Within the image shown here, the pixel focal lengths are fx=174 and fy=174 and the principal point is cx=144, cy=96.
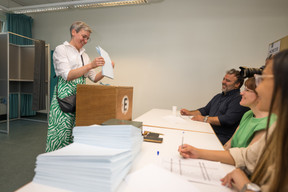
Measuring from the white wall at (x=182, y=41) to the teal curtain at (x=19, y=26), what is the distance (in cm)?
115

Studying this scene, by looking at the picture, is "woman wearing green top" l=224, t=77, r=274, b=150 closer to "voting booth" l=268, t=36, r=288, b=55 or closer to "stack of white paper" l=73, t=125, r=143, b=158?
"stack of white paper" l=73, t=125, r=143, b=158

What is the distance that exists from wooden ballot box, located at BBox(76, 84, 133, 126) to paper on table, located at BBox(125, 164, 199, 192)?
1.61ft

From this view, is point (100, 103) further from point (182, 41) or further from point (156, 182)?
point (182, 41)

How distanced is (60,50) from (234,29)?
3267 millimetres

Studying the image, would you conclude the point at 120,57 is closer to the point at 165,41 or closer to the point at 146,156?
the point at 165,41

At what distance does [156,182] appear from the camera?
625 millimetres

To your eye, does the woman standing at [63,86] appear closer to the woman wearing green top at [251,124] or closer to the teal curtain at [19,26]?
the woman wearing green top at [251,124]

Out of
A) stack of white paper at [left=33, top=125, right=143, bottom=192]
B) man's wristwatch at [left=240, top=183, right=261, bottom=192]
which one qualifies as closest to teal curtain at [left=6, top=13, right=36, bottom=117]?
stack of white paper at [left=33, top=125, right=143, bottom=192]

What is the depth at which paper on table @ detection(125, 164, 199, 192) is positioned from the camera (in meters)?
0.59

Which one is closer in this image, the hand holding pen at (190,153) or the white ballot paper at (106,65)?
the hand holding pen at (190,153)

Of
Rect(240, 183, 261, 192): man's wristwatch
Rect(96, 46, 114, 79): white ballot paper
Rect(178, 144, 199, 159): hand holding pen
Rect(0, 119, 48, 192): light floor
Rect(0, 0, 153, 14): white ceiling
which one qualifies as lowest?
Rect(0, 119, 48, 192): light floor

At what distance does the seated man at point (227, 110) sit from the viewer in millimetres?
1743

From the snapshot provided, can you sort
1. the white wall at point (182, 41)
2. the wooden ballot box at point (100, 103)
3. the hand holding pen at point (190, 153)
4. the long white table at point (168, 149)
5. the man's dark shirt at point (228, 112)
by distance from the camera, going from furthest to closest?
1. the white wall at point (182, 41)
2. the man's dark shirt at point (228, 112)
3. the wooden ballot box at point (100, 103)
4. the hand holding pen at point (190, 153)
5. the long white table at point (168, 149)

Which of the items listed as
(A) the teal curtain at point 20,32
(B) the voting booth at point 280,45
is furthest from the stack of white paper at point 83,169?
(A) the teal curtain at point 20,32
